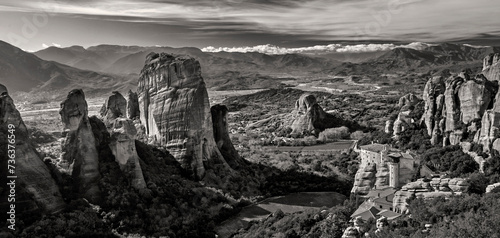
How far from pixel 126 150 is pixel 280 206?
17.1 metres

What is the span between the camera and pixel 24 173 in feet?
112

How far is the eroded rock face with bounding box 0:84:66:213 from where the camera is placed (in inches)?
1318

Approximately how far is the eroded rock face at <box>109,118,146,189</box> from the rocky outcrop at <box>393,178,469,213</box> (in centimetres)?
2111

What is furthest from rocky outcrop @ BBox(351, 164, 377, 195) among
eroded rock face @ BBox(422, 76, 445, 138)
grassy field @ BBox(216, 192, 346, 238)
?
eroded rock face @ BBox(422, 76, 445, 138)

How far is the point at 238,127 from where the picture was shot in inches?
4299

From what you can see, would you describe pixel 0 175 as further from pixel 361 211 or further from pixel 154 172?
pixel 361 211

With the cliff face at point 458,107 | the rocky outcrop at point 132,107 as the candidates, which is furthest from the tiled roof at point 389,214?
the rocky outcrop at point 132,107

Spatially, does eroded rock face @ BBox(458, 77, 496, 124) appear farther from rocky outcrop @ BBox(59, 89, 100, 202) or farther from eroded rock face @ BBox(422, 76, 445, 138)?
rocky outcrop @ BBox(59, 89, 100, 202)

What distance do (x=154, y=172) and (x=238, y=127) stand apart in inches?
2523

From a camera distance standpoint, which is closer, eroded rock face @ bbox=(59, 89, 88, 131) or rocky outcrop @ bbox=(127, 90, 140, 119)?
eroded rock face @ bbox=(59, 89, 88, 131)

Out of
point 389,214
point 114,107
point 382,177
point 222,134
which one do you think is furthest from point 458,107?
point 114,107

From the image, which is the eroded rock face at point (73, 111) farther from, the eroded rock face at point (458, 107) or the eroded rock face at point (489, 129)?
the eroded rock face at point (458, 107)

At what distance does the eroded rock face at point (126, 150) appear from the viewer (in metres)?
40.3

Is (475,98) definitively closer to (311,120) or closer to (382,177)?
(382,177)
